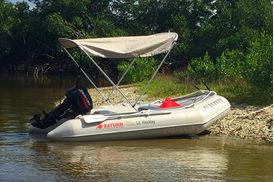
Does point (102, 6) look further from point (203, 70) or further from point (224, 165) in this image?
point (224, 165)

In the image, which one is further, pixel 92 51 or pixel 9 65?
pixel 9 65

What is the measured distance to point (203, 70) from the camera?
23969 millimetres

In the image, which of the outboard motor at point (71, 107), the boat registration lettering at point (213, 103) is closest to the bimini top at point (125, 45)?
the outboard motor at point (71, 107)

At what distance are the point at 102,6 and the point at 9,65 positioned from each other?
966cm

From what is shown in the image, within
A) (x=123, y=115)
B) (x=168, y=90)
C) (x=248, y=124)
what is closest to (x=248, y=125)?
(x=248, y=124)

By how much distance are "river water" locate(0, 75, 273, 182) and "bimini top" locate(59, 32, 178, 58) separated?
1.91m

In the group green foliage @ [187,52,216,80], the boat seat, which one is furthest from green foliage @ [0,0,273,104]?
the boat seat

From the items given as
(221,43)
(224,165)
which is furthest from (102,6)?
(224,165)

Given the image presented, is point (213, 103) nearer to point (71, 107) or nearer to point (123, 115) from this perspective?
point (123, 115)

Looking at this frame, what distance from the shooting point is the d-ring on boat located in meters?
11.2

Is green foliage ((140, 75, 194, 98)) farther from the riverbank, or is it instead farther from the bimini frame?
the bimini frame

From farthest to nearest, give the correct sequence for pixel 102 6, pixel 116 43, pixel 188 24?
pixel 102 6
pixel 188 24
pixel 116 43

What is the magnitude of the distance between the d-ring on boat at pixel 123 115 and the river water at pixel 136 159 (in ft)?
0.70

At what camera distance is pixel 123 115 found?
445 inches
